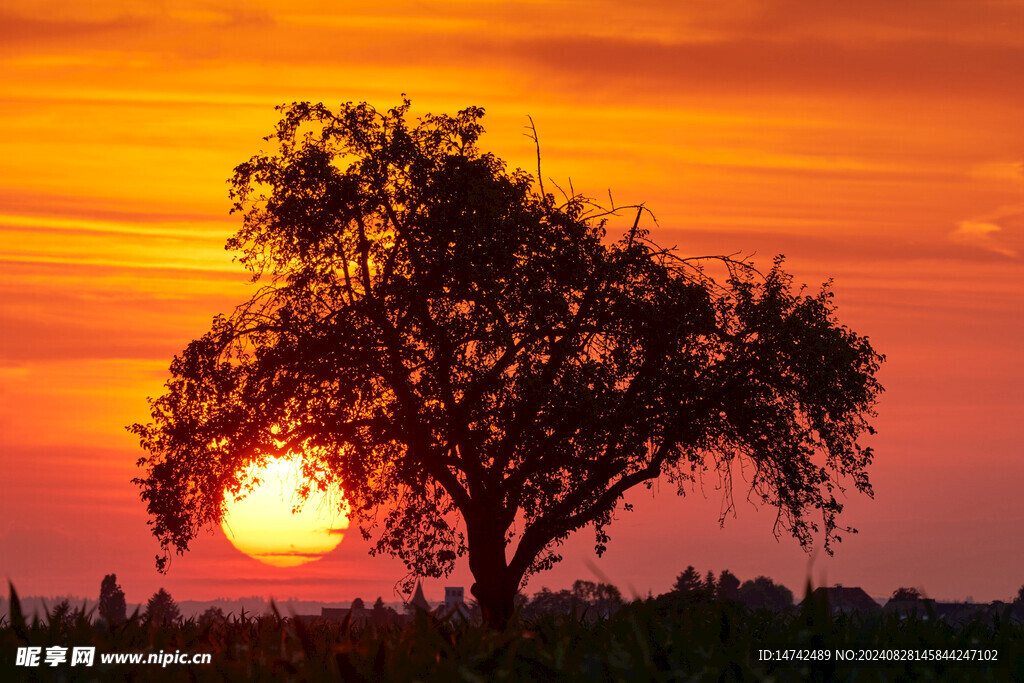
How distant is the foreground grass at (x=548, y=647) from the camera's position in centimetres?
469

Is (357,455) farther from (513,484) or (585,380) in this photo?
(585,380)

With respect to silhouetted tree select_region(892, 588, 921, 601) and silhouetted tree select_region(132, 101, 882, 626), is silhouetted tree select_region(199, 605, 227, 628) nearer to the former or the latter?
silhouetted tree select_region(892, 588, 921, 601)

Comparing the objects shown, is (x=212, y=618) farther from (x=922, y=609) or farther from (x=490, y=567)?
(x=490, y=567)

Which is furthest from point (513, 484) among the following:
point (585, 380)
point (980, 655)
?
point (980, 655)

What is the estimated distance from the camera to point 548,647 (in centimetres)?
529

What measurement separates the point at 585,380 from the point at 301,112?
9925 millimetres

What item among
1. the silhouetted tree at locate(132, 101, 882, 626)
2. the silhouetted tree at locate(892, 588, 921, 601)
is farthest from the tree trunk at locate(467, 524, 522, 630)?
the silhouetted tree at locate(892, 588, 921, 601)

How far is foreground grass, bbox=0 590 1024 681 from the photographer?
15.4 ft

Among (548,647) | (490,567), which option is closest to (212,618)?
(548,647)

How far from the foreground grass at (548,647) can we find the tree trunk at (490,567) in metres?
18.6

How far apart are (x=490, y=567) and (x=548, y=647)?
65.2ft

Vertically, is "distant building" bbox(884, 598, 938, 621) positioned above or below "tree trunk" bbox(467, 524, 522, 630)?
below

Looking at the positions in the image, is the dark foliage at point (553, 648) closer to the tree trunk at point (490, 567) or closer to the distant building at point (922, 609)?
the distant building at point (922, 609)

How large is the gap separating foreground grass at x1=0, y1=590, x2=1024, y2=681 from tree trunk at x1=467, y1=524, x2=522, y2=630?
18641mm
